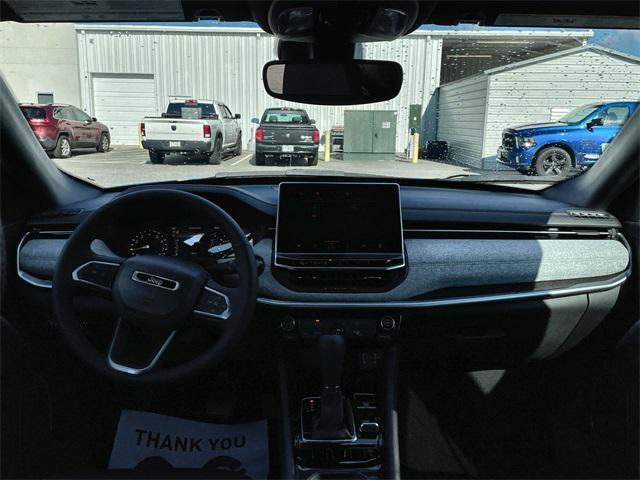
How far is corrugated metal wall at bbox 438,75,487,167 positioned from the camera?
3803 millimetres

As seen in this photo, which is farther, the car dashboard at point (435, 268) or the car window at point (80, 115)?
the car window at point (80, 115)

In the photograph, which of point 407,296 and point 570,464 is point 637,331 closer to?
point 570,464

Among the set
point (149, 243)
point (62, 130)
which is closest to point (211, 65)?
point (62, 130)

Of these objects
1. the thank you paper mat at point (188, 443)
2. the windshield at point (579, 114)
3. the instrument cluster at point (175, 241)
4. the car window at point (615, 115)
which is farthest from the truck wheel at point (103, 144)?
the windshield at point (579, 114)

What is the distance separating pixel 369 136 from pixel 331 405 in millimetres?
2327

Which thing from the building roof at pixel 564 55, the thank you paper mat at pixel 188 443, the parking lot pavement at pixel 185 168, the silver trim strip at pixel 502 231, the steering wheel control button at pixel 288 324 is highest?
the building roof at pixel 564 55

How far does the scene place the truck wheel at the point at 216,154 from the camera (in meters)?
3.40

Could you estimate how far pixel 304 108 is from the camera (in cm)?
275

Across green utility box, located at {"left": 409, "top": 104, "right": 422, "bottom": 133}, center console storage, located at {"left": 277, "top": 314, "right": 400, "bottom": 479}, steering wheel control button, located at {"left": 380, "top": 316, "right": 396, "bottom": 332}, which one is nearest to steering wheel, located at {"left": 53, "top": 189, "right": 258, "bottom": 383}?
center console storage, located at {"left": 277, "top": 314, "right": 400, "bottom": 479}

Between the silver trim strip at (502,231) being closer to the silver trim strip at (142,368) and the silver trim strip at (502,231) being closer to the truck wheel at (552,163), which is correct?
the truck wheel at (552,163)

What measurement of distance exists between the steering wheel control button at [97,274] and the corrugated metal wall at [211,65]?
3.81ft

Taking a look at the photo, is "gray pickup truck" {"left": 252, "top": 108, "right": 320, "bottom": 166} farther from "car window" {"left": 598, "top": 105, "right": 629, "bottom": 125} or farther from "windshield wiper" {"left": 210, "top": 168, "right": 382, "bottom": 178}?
"car window" {"left": 598, "top": 105, "right": 629, "bottom": 125}

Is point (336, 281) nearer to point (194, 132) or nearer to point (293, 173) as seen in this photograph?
point (293, 173)

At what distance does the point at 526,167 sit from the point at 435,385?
1.50m
